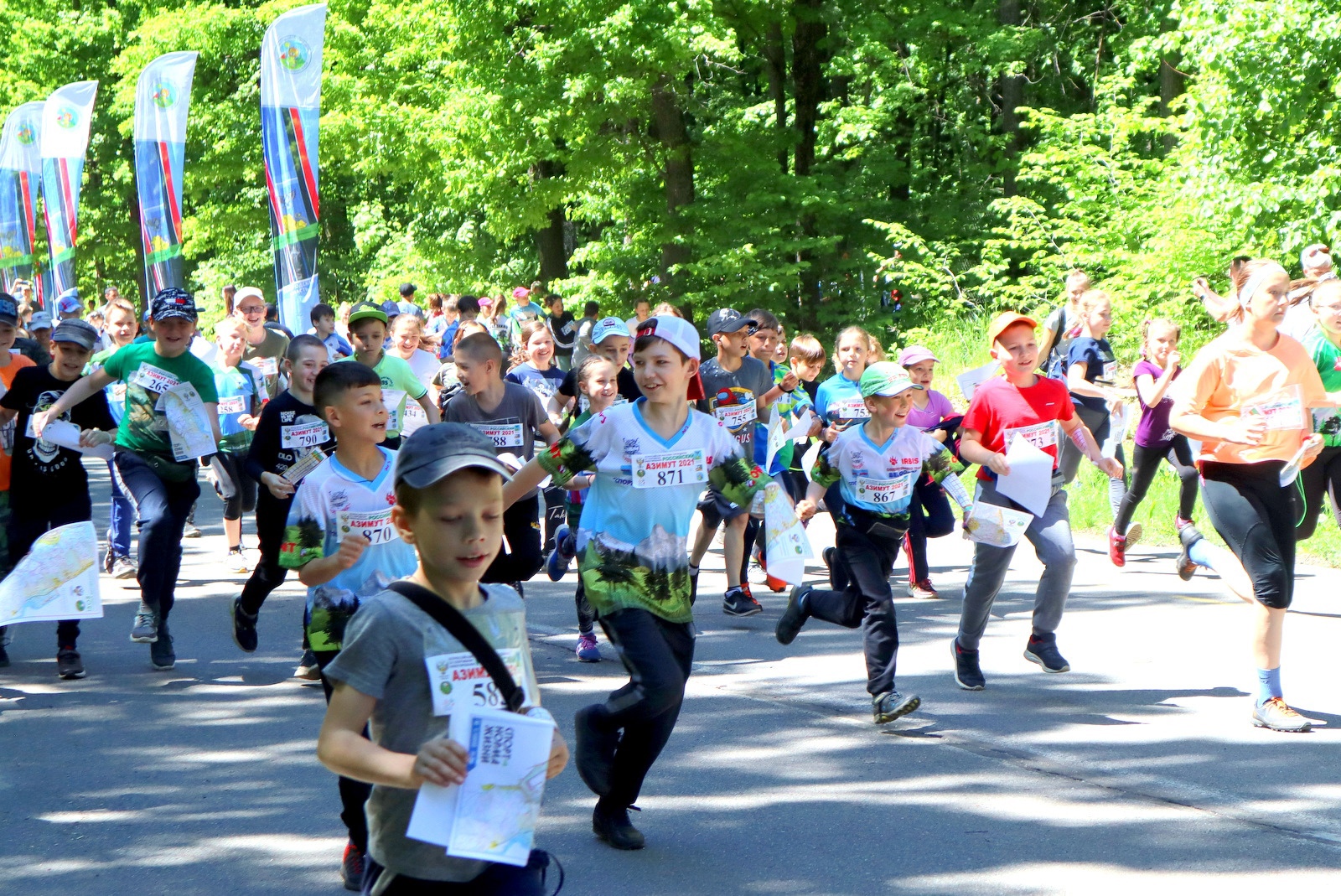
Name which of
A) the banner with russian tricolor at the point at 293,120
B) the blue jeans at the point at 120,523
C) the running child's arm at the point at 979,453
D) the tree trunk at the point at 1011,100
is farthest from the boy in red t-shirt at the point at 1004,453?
the tree trunk at the point at 1011,100

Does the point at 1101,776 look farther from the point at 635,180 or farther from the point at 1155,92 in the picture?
the point at 1155,92

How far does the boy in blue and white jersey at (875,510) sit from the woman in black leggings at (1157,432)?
147 inches

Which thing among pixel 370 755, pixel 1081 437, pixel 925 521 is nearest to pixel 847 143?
pixel 925 521

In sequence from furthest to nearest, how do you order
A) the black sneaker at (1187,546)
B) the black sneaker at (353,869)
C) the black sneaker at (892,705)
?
1. the black sneaker at (1187,546)
2. the black sneaker at (892,705)
3. the black sneaker at (353,869)

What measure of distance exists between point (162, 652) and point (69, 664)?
18.2 inches

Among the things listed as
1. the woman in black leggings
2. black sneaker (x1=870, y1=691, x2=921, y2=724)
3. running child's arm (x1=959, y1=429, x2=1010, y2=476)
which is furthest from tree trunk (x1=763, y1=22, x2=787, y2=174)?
black sneaker (x1=870, y1=691, x2=921, y2=724)

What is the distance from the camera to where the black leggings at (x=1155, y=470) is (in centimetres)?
1035

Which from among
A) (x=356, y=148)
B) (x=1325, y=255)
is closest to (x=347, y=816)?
(x=1325, y=255)

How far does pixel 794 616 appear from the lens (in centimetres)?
692

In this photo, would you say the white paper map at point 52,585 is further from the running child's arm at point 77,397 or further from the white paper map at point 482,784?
the white paper map at point 482,784

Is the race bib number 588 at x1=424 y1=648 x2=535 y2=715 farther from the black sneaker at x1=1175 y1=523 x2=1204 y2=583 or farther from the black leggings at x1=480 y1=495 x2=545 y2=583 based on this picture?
the black sneaker at x1=1175 y1=523 x2=1204 y2=583

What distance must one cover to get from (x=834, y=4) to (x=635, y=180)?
4214mm

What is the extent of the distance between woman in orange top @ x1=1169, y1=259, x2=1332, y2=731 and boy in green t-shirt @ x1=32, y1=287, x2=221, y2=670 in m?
4.93

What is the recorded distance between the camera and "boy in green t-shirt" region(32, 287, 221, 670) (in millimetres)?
8016
